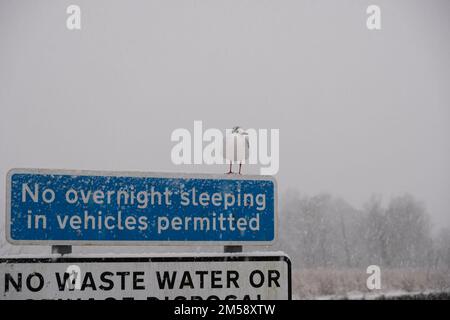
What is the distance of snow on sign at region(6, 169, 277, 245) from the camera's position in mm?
4246

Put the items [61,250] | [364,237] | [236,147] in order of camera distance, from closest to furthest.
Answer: [61,250] → [236,147] → [364,237]

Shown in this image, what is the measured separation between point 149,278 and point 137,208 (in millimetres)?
494

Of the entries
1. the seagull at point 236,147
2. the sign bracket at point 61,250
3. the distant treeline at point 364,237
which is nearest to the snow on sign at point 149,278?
the sign bracket at point 61,250

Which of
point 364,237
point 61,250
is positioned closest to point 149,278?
point 61,250

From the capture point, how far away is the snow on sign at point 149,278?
13.8ft

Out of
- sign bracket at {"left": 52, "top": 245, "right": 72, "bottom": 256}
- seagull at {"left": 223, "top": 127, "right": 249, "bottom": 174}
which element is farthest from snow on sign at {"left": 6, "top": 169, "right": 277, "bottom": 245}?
seagull at {"left": 223, "top": 127, "right": 249, "bottom": 174}

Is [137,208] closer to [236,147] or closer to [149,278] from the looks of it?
[149,278]

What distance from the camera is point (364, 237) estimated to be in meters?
78.9

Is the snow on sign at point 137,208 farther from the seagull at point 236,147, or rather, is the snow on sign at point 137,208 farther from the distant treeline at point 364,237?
the distant treeline at point 364,237

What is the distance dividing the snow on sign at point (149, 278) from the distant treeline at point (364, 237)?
59609 millimetres

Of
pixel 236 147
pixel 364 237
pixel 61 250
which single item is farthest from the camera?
pixel 364 237

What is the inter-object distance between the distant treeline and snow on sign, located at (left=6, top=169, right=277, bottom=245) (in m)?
59.7
